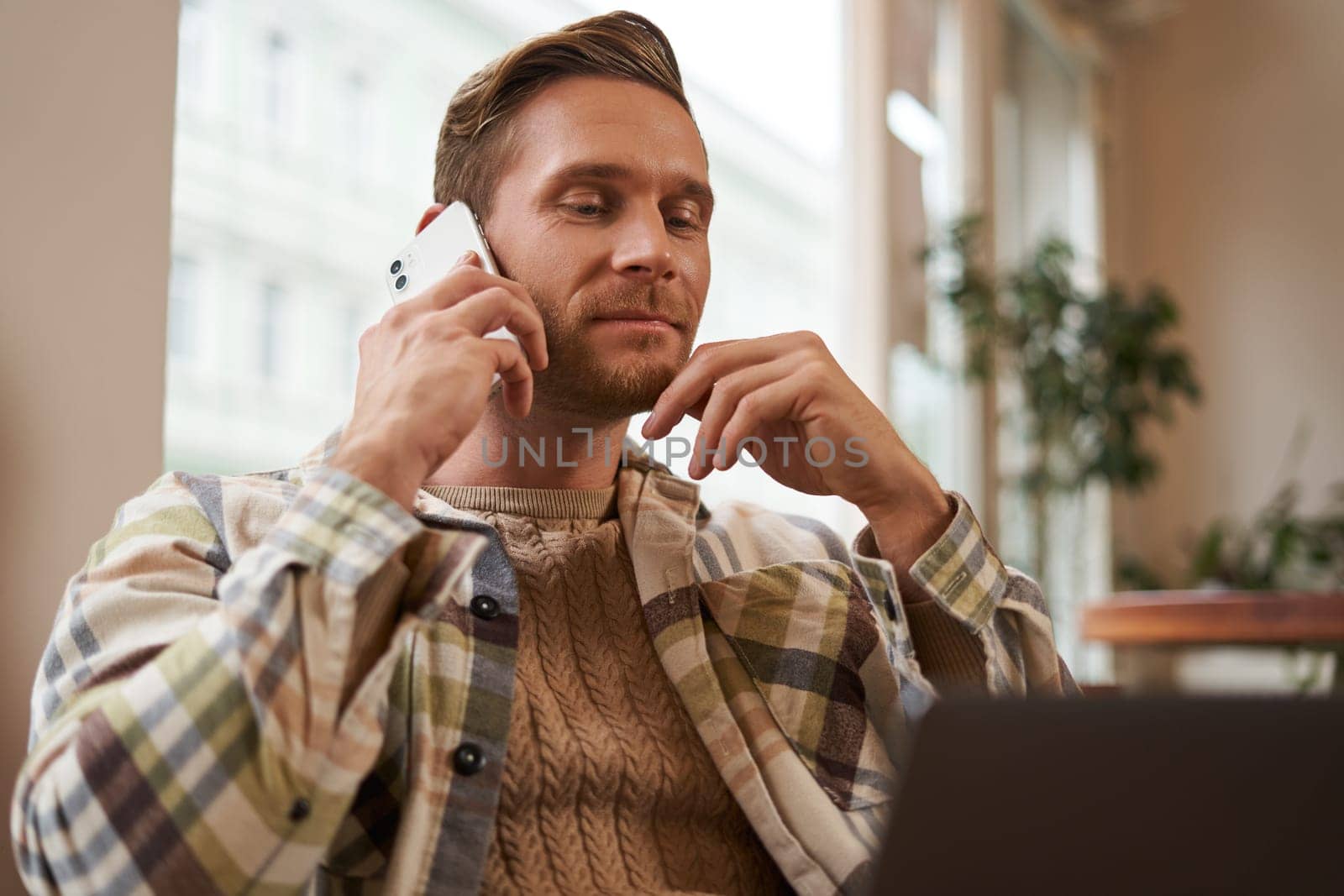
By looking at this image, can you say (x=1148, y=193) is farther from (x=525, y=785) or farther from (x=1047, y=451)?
(x=525, y=785)

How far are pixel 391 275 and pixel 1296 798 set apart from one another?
1.08 metres

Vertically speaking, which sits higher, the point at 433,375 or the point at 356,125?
the point at 356,125

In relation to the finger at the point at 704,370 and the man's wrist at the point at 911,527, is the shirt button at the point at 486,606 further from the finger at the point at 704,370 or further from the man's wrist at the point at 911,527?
the man's wrist at the point at 911,527

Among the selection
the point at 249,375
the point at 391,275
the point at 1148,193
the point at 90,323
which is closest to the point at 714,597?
the point at 391,275

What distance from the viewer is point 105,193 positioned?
1.21 metres

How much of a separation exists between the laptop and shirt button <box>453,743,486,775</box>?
596 mm

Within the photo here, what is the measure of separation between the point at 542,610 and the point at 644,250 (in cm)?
37

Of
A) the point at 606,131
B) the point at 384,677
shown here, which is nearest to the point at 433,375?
the point at 384,677

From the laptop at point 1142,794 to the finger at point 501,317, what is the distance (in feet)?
2.09

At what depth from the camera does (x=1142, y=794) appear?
0.44 meters

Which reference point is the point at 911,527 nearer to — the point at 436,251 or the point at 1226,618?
the point at 436,251

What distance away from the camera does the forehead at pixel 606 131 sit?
1.27 metres

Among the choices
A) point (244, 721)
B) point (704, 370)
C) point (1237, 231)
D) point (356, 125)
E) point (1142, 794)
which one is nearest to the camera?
point (1142, 794)

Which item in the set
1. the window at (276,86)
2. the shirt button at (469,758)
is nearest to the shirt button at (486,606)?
the shirt button at (469,758)
